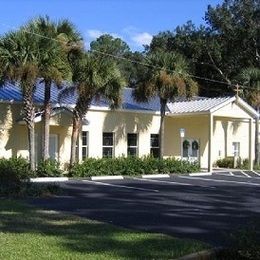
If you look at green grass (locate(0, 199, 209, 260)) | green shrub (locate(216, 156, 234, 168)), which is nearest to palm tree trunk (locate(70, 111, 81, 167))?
green shrub (locate(216, 156, 234, 168))

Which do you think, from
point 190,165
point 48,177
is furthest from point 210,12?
point 48,177

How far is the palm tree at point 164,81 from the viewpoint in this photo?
28328 millimetres

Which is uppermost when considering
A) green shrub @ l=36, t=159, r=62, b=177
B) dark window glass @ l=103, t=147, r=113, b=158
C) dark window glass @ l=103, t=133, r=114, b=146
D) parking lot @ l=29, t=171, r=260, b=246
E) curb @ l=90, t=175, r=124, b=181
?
dark window glass @ l=103, t=133, r=114, b=146

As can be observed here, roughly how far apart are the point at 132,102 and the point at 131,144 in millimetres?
3011

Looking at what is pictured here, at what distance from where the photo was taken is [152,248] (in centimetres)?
870

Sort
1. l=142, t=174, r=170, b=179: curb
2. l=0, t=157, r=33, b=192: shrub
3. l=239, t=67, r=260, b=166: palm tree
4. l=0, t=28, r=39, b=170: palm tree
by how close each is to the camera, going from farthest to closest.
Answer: l=239, t=67, r=260, b=166: palm tree → l=142, t=174, r=170, b=179: curb → l=0, t=28, r=39, b=170: palm tree → l=0, t=157, r=33, b=192: shrub

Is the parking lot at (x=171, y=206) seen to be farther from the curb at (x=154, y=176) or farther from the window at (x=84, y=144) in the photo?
the window at (x=84, y=144)

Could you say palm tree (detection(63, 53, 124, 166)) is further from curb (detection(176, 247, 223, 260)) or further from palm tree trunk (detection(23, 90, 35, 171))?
curb (detection(176, 247, 223, 260))

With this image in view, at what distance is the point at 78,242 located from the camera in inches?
353

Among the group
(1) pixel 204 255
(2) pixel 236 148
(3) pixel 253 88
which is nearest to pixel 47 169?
(1) pixel 204 255

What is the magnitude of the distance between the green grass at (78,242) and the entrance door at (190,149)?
23.5m

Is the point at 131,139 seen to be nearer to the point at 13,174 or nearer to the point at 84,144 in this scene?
the point at 84,144

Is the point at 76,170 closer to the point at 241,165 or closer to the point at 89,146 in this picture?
the point at 89,146

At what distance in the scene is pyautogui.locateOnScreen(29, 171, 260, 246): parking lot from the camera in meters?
10.9
